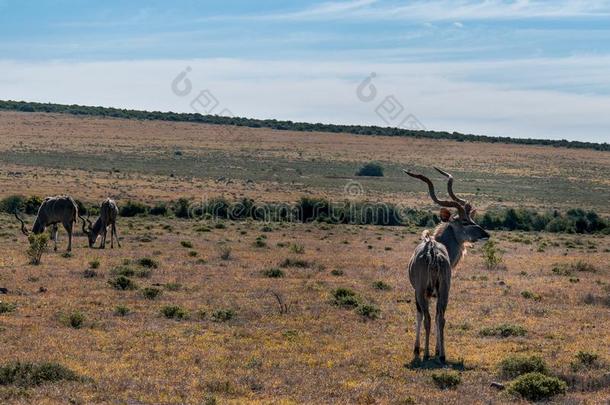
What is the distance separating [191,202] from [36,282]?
29830mm

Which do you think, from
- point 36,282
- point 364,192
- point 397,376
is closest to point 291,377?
point 397,376

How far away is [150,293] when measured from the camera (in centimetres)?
1870

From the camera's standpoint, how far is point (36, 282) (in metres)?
19.9

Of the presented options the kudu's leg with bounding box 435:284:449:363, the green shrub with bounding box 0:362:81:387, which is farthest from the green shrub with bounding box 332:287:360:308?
the green shrub with bounding box 0:362:81:387

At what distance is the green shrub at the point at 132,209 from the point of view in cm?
4578

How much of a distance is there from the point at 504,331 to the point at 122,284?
29.7 ft

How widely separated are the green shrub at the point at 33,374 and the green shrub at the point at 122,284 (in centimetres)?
812

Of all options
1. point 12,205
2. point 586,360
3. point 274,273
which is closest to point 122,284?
point 274,273

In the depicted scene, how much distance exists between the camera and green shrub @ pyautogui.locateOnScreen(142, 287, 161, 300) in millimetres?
18688

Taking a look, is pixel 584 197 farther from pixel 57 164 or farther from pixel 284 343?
pixel 284 343

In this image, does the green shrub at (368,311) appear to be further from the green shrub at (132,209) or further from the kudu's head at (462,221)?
the green shrub at (132,209)

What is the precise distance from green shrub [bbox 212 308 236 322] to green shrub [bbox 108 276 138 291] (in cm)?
372

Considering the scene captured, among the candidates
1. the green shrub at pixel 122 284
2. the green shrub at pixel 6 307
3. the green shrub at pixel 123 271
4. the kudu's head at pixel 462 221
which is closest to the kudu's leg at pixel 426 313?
the kudu's head at pixel 462 221

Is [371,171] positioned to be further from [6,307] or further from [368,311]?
[6,307]
